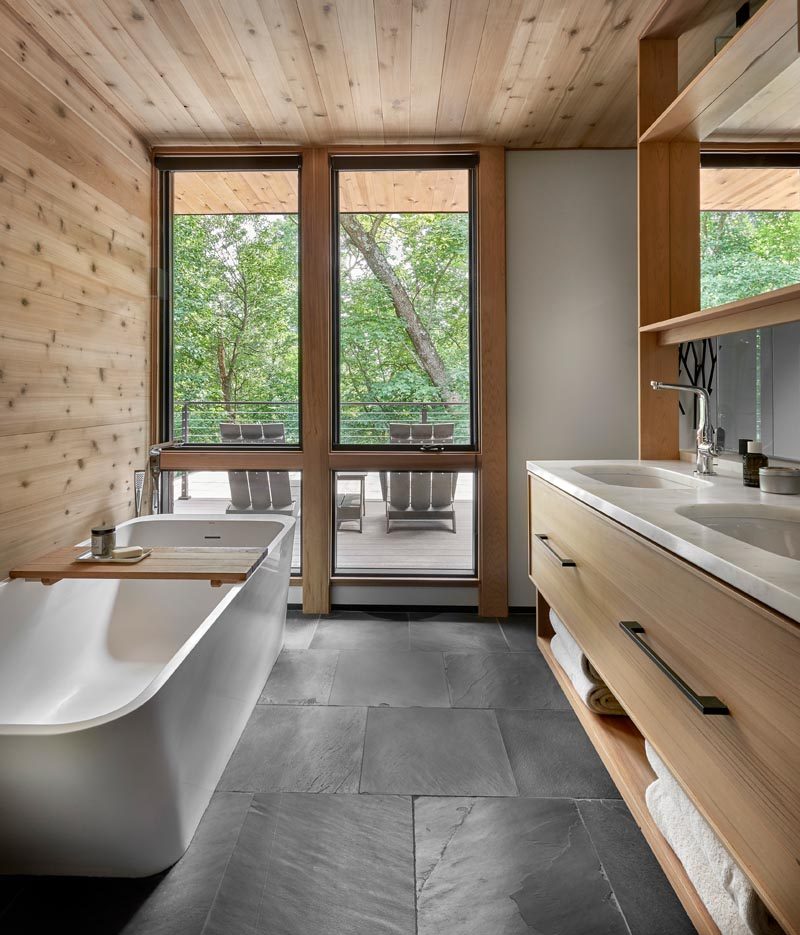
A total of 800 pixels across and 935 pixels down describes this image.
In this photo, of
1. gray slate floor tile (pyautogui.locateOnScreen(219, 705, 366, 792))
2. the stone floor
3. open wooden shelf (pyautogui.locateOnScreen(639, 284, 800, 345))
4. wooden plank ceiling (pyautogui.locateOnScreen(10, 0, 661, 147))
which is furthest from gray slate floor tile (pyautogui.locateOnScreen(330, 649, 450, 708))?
wooden plank ceiling (pyautogui.locateOnScreen(10, 0, 661, 147))

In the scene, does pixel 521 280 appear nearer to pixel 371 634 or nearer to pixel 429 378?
pixel 429 378

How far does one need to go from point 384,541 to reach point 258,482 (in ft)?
2.56

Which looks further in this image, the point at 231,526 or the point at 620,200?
the point at 620,200

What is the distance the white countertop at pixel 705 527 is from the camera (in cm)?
89

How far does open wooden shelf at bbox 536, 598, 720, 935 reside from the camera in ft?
4.21

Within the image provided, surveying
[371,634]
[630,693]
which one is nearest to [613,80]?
[630,693]

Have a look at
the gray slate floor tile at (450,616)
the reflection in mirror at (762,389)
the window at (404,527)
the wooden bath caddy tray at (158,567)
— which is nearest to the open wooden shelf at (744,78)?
the reflection in mirror at (762,389)

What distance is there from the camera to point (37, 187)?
2.28m

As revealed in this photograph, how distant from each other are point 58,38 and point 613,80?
2225 mm

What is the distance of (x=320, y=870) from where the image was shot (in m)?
1.51

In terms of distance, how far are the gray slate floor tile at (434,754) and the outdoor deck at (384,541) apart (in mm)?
1240

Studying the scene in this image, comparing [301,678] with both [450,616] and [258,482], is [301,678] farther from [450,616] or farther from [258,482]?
[258,482]

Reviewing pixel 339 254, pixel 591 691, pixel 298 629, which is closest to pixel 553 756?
pixel 591 691

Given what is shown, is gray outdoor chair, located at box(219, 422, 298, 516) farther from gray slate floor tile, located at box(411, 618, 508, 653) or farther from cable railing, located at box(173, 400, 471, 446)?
gray slate floor tile, located at box(411, 618, 508, 653)
